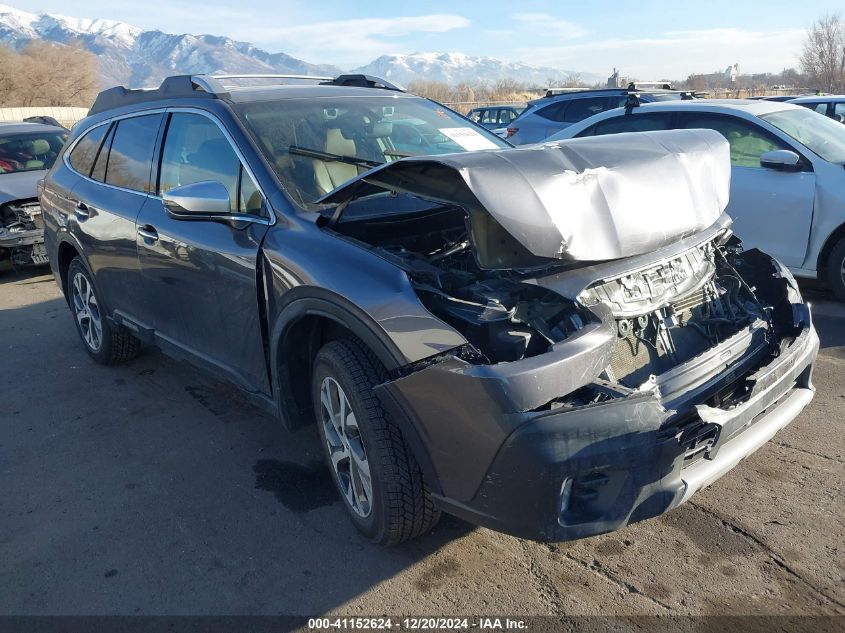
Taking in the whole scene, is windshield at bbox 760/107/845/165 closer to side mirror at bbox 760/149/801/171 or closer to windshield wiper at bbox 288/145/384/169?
side mirror at bbox 760/149/801/171

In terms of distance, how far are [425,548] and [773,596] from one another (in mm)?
1358

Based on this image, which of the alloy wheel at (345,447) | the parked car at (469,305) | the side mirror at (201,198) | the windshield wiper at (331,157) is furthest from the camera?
the windshield wiper at (331,157)

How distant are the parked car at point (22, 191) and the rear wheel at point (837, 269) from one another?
8.11 m

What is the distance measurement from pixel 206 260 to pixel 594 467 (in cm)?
225

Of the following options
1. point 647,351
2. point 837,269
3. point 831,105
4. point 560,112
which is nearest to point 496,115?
point 560,112

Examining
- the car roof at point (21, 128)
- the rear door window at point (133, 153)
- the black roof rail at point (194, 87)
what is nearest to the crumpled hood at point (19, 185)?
the car roof at point (21, 128)

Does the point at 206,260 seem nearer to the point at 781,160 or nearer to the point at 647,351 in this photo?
the point at 647,351

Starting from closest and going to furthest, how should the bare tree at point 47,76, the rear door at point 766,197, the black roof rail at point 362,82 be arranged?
the black roof rail at point 362,82, the rear door at point 766,197, the bare tree at point 47,76

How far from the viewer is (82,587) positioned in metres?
2.91

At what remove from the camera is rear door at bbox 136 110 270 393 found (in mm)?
3381

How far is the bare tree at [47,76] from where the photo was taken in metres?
47.7

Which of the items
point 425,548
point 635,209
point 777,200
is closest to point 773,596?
point 425,548

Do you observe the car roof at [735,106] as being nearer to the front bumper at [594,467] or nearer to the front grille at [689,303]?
the front grille at [689,303]

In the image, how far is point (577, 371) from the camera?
7.65 ft
